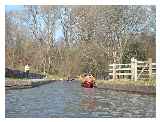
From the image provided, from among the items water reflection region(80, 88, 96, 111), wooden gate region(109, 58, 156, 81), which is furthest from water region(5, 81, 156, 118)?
wooden gate region(109, 58, 156, 81)

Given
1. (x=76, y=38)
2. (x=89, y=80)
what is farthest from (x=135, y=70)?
(x=76, y=38)

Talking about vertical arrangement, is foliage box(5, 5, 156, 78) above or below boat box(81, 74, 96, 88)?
above

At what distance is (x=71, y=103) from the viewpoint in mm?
7191

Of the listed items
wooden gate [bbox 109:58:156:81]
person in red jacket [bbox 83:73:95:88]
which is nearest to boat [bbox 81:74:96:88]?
person in red jacket [bbox 83:73:95:88]

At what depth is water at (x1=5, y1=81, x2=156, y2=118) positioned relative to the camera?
23.5ft

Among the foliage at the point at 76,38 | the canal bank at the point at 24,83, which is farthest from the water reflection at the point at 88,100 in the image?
the canal bank at the point at 24,83

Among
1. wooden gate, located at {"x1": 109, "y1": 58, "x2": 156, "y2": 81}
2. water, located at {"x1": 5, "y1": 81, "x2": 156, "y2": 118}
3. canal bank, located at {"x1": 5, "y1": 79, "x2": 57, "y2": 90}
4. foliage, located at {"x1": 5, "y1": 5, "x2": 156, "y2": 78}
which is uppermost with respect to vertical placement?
foliage, located at {"x1": 5, "y1": 5, "x2": 156, "y2": 78}

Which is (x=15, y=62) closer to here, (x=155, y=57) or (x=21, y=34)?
(x=21, y=34)

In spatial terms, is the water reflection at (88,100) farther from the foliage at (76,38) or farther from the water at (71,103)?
the foliage at (76,38)

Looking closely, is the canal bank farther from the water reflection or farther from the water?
the water reflection

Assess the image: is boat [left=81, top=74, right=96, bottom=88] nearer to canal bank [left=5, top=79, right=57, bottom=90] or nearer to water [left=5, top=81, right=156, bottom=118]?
water [left=5, top=81, right=156, bottom=118]

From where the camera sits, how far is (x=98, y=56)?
7.25m
